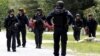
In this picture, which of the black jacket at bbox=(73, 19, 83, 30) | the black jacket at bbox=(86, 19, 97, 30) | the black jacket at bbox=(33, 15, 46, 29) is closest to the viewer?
the black jacket at bbox=(33, 15, 46, 29)

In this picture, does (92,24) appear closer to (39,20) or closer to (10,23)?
(39,20)

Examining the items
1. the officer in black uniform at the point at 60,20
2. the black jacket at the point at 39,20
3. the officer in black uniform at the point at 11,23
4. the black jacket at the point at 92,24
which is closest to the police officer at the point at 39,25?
the black jacket at the point at 39,20

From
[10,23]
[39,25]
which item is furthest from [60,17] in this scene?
[39,25]

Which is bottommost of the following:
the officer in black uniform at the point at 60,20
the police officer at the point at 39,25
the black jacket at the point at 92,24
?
the black jacket at the point at 92,24

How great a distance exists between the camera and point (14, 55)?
21719mm

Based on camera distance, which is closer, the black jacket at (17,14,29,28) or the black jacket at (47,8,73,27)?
the black jacket at (47,8,73,27)

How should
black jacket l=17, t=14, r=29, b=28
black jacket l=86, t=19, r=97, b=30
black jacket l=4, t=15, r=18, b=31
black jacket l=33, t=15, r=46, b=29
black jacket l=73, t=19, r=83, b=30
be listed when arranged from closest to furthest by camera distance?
black jacket l=4, t=15, r=18, b=31 → black jacket l=33, t=15, r=46, b=29 → black jacket l=17, t=14, r=29, b=28 → black jacket l=73, t=19, r=83, b=30 → black jacket l=86, t=19, r=97, b=30

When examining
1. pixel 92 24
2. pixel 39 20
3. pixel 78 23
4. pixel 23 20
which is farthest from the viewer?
pixel 92 24

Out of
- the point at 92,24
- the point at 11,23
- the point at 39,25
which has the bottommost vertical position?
the point at 92,24

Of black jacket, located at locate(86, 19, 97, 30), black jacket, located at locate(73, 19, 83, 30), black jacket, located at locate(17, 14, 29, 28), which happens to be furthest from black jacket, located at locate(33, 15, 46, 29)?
black jacket, located at locate(86, 19, 97, 30)

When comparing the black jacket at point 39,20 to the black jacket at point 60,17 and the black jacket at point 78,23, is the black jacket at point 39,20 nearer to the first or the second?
the black jacket at point 60,17

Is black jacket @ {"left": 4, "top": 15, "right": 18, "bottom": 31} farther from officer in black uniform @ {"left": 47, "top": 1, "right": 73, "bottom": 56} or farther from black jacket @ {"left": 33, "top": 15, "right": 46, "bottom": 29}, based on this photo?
officer in black uniform @ {"left": 47, "top": 1, "right": 73, "bottom": 56}

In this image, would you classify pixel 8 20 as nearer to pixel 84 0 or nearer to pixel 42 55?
pixel 42 55

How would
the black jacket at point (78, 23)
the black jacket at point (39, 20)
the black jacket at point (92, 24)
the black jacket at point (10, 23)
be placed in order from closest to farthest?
the black jacket at point (10, 23) < the black jacket at point (39, 20) < the black jacket at point (78, 23) < the black jacket at point (92, 24)
